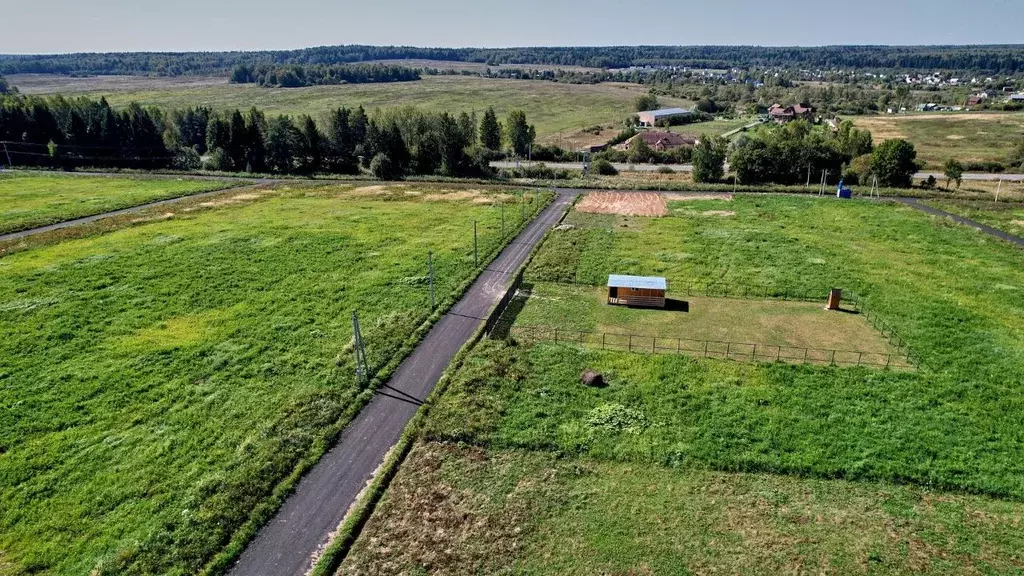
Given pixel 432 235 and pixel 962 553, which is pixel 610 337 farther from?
pixel 432 235

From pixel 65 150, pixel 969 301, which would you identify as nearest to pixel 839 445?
pixel 969 301

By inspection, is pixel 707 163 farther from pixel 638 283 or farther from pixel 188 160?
pixel 188 160

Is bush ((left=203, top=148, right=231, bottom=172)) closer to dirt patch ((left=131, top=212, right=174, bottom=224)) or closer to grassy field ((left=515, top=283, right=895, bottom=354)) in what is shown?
dirt patch ((left=131, top=212, right=174, bottom=224))

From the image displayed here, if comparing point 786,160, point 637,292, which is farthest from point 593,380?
point 786,160

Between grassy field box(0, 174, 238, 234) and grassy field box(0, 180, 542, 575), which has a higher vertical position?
grassy field box(0, 174, 238, 234)

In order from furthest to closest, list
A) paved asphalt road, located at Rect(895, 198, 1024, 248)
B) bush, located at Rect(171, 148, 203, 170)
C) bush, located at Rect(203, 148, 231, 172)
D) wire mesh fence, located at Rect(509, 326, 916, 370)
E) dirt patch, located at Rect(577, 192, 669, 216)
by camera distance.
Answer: bush, located at Rect(171, 148, 203, 170), bush, located at Rect(203, 148, 231, 172), dirt patch, located at Rect(577, 192, 669, 216), paved asphalt road, located at Rect(895, 198, 1024, 248), wire mesh fence, located at Rect(509, 326, 916, 370)

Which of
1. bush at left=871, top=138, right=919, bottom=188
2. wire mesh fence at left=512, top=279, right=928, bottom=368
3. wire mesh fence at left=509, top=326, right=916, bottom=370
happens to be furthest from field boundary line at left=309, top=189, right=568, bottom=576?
bush at left=871, top=138, right=919, bottom=188
